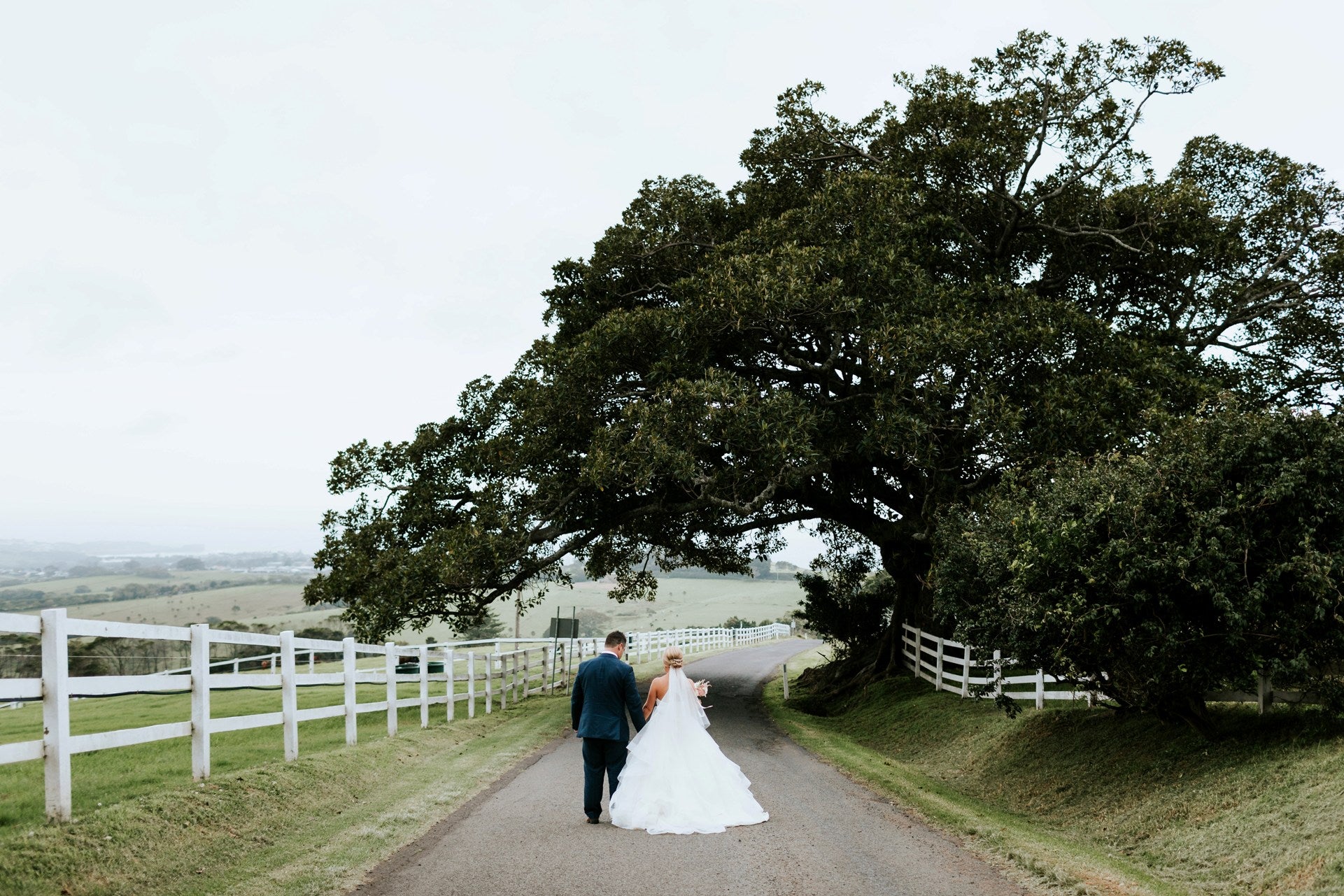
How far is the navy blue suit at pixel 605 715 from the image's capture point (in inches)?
377

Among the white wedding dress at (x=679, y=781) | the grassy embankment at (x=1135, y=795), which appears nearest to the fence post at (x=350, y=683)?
the white wedding dress at (x=679, y=781)

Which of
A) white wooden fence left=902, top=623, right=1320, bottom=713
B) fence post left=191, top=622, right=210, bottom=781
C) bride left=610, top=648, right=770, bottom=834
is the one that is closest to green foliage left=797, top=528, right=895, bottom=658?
white wooden fence left=902, top=623, right=1320, bottom=713

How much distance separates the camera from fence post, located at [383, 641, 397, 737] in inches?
600

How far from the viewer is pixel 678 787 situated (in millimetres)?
9477

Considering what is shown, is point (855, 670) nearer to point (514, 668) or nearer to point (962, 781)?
point (514, 668)

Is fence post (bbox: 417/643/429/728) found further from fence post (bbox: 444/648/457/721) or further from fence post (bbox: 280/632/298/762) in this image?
fence post (bbox: 280/632/298/762)

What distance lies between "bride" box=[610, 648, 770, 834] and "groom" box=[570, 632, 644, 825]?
19 centimetres

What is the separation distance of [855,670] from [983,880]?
21784 millimetres

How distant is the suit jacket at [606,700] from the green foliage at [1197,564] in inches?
204

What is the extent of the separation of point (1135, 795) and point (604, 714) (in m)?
6.38

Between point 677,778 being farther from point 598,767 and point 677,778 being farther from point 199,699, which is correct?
point 199,699

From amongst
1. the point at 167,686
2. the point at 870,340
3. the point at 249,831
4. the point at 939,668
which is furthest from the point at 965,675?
the point at 167,686

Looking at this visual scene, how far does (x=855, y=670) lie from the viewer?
2888cm

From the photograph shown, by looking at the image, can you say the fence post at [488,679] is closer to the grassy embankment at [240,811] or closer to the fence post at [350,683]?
the grassy embankment at [240,811]
